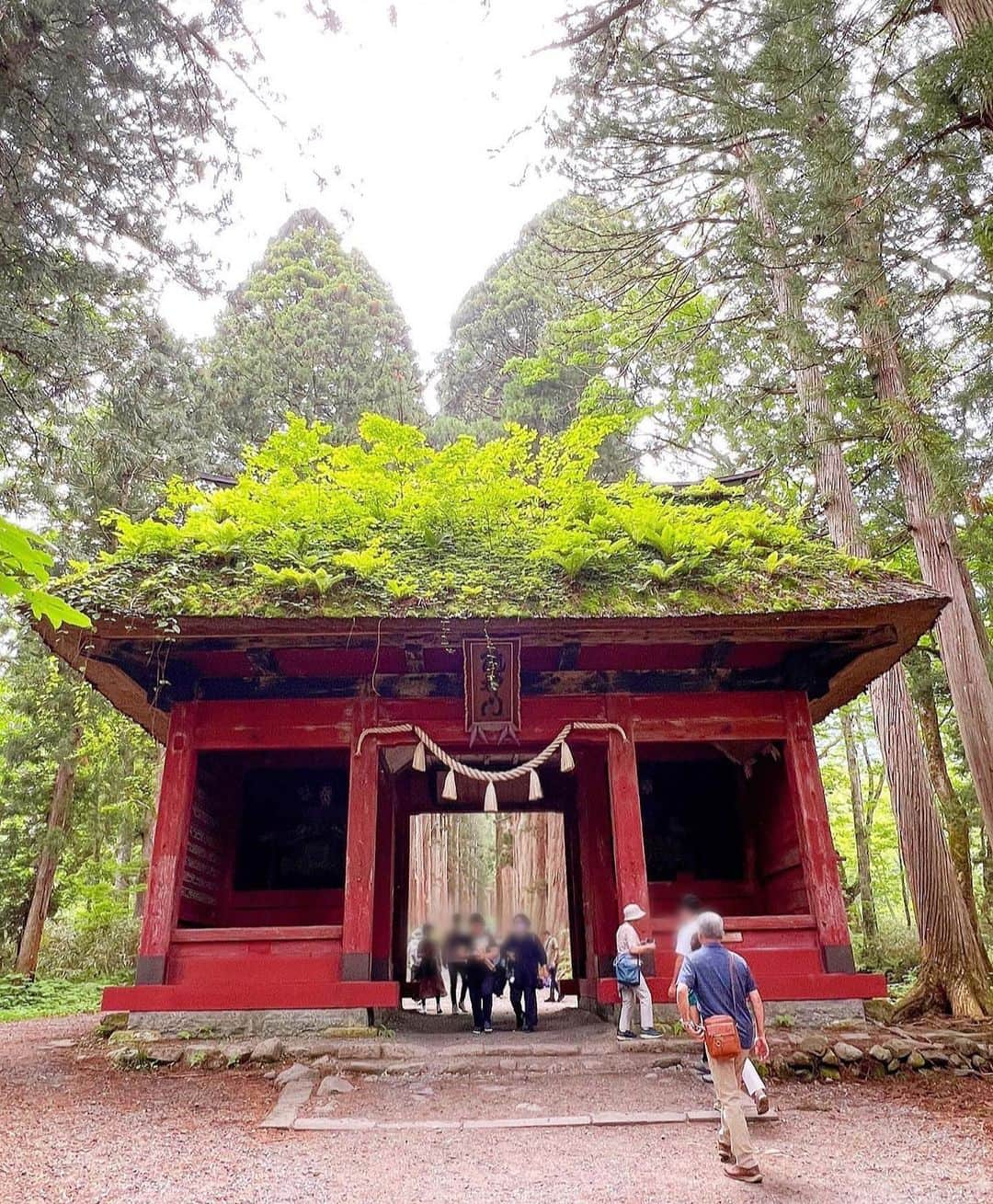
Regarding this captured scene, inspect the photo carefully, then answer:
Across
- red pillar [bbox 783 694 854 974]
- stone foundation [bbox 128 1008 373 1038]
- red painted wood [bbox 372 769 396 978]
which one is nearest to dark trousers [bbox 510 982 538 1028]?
red painted wood [bbox 372 769 396 978]

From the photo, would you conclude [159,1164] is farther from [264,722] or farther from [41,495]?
[41,495]

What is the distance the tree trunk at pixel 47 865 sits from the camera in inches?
564

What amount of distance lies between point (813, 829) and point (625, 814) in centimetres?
191

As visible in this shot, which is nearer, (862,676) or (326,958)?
(326,958)

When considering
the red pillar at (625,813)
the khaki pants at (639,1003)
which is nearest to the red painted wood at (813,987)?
the khaki pants at (639,1003)

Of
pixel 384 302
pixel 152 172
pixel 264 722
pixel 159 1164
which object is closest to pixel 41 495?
pixel 152 172

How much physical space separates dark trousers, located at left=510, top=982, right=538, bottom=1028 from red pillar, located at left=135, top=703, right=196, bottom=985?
4125 millimetres

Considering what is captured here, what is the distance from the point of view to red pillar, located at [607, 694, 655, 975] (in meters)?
7.55

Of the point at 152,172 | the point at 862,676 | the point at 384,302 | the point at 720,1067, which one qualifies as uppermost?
the point at 384,302

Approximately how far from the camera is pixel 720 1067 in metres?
4.02

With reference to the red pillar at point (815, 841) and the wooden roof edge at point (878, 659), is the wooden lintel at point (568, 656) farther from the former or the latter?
the wooden roof edge at point (878, 659)

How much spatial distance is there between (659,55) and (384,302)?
638 inches

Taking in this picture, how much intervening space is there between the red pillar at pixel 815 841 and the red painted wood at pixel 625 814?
164 centimetres

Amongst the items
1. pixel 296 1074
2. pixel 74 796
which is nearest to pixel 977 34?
pixel 296 1074
